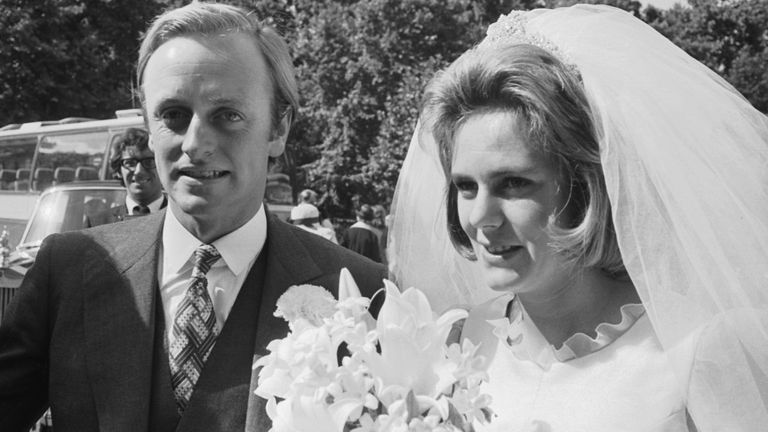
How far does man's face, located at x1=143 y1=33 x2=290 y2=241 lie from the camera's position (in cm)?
250

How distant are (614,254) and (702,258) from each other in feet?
0.77

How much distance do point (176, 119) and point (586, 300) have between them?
3.90 ft

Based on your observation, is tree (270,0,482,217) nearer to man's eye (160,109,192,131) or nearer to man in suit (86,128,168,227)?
man in suit (86,128,168,227)

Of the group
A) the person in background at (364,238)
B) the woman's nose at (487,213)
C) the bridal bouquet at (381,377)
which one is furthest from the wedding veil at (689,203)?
the person in background at (364,238)

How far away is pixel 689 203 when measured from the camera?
89.0 inches

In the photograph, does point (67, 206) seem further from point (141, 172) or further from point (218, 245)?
point (218, 245)

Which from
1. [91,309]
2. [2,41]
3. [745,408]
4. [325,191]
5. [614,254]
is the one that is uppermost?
[614,254]

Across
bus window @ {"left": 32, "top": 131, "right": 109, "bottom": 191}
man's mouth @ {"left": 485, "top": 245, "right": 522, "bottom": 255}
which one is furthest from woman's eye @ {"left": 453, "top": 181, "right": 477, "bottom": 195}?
bus window @ {"left": 32, "top": 131, "right": 109, "bottom": 191}

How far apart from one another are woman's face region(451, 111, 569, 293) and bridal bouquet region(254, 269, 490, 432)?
0.46m

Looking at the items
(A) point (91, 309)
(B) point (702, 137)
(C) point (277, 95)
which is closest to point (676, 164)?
(B) point (702, 137)

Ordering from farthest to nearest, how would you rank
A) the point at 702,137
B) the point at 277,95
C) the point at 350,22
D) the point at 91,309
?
the point at 350,22, the point at 277,95, the point at 91,309, the point at 702,137

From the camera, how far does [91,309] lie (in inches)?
98.2

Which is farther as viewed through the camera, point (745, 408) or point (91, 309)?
point (91, 309)

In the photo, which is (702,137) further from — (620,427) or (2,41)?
(2,41)
